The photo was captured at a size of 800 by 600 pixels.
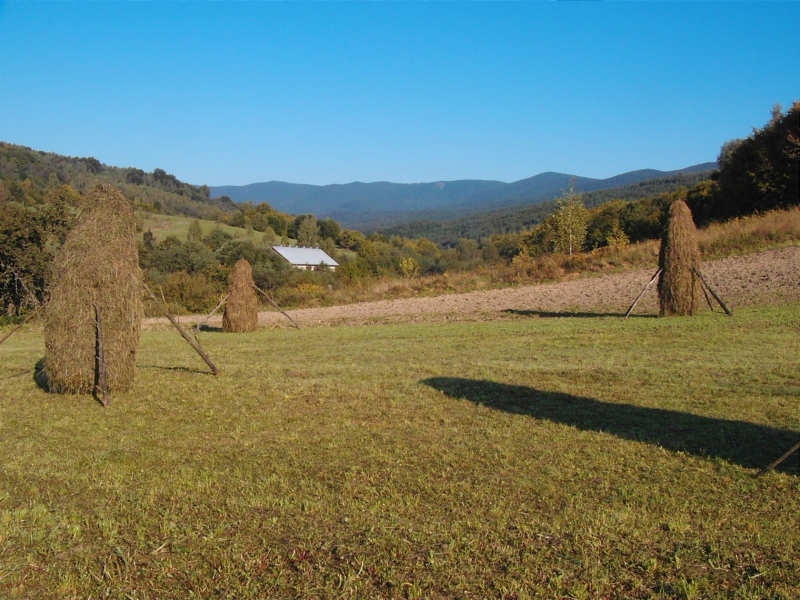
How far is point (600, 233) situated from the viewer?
216ft

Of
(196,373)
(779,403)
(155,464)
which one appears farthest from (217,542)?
(196,373)

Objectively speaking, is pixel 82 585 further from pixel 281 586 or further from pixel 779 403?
pixel 779 403

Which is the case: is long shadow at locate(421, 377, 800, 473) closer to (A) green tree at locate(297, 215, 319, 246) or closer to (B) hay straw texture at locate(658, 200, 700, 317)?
(B) hay straw texture at locate(658, 200, 700, 317)

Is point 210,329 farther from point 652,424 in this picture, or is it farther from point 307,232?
point 307,232

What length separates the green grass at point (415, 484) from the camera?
4.38 m

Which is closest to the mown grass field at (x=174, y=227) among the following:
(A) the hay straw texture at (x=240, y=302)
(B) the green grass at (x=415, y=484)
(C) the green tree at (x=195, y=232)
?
(C) the green tree at (x=195, y=232)

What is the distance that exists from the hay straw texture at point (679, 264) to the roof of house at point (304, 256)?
53.5 metres

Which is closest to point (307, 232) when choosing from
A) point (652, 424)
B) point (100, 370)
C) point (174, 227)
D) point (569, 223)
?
point (174, 227)

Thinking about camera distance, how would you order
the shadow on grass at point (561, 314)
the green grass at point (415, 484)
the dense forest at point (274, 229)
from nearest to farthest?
the green grass at point (415, 484) < the shadow on grass at point (561, 314) < the dense forest at point (274, 229)

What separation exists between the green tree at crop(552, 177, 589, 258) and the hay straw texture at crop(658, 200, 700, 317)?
91.0 ft

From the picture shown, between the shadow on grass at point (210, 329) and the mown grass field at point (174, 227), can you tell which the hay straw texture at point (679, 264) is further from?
the mown grass field at point (174, 227)

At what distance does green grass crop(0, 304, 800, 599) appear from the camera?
4.38 metres

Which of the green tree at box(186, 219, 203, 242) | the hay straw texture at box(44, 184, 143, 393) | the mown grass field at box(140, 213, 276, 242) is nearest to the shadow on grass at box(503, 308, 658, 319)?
the hay straw texture at box(44, 184, 143, 393)

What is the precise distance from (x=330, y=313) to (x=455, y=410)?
2067 cm
